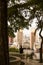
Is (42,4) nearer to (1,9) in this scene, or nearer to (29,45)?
(1,9)

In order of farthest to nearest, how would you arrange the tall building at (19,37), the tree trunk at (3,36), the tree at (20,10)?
1. the tall building at (19,37)
2. the tree at (20,10)
3. the tree trunk at (3,36)

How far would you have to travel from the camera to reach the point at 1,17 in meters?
3.89

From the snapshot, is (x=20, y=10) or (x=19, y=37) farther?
(x=19, y=37)

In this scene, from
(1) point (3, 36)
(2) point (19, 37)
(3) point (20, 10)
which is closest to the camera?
(1) point (3, 36)

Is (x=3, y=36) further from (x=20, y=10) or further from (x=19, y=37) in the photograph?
(x=19, y=37)

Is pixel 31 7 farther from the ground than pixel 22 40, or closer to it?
farther from the ground

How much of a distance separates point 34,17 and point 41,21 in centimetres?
42

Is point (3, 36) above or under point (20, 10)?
under

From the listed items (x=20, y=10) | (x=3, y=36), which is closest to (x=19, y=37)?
(x=20, y=10)

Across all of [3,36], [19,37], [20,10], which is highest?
[20,10]

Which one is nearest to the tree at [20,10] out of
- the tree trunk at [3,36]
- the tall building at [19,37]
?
the tree trunk at [3,36]

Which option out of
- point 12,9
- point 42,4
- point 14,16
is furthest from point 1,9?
point 14,16

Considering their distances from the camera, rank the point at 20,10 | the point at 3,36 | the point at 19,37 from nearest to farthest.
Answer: the point at 3,36 < the point at 20,10 < the point at 19,37

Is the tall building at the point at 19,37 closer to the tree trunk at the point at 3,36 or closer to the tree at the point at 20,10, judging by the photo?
the tree at the point at 20,10
